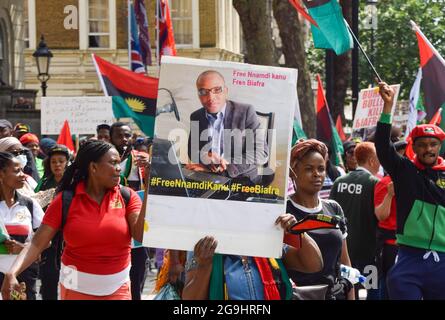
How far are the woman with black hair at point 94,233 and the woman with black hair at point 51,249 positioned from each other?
3.04 m

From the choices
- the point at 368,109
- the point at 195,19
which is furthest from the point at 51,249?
the point at 195,19

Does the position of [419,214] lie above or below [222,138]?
below

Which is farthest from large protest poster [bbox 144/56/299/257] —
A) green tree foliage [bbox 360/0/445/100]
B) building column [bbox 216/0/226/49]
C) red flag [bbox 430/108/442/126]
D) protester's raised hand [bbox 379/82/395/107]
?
building column [bbox 216/0/226/49]

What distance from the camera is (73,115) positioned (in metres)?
18.1

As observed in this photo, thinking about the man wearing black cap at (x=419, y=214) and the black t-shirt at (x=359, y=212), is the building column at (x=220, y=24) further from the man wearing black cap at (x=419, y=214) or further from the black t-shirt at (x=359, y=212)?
the man wearing black cap at (x=419, y=214)

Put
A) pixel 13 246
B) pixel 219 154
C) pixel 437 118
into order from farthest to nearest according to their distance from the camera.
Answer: pixel 437 118 → pixel 13 246 → pixel 219 154

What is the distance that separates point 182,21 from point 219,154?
140 ft

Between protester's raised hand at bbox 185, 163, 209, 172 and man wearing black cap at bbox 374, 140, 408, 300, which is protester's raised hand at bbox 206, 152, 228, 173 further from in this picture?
man wearing black cap at bbox 374, 140, 408, 300

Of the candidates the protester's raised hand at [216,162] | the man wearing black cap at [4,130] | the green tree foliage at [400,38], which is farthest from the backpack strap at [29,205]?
the green tree foliage at [400,38]

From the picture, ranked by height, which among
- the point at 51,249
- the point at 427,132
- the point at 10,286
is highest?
the point at 427,132

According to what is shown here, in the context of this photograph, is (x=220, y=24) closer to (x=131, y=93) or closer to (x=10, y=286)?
(x=131, y=93)

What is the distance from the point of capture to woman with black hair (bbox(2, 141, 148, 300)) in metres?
6.67

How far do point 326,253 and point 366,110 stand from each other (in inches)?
403

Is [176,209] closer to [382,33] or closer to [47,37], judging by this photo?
[382,33]
